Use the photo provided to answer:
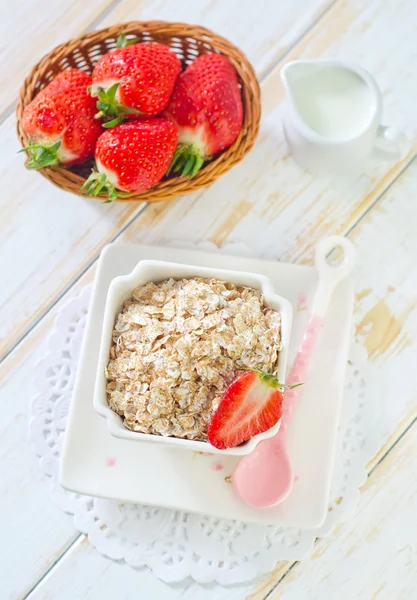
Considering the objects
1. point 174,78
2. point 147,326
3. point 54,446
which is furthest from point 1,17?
point 54,446

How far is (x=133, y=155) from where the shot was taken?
1086 mm

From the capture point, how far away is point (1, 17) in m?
1.34

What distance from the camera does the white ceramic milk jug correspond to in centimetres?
119

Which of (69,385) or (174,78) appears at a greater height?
(174,78)

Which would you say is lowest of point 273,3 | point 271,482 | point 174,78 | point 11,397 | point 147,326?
point 11,397

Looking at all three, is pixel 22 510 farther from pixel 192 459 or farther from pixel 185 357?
pixel 185 357

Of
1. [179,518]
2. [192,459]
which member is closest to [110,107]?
[192,459]

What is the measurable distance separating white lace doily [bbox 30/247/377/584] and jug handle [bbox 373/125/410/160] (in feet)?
1.19

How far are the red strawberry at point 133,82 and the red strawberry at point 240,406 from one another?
46cm

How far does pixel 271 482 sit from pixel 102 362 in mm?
350

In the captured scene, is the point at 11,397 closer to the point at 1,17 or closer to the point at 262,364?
the point at 262,364

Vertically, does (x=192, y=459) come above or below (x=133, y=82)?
below

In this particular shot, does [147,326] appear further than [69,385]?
No

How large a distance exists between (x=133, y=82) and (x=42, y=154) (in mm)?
183
